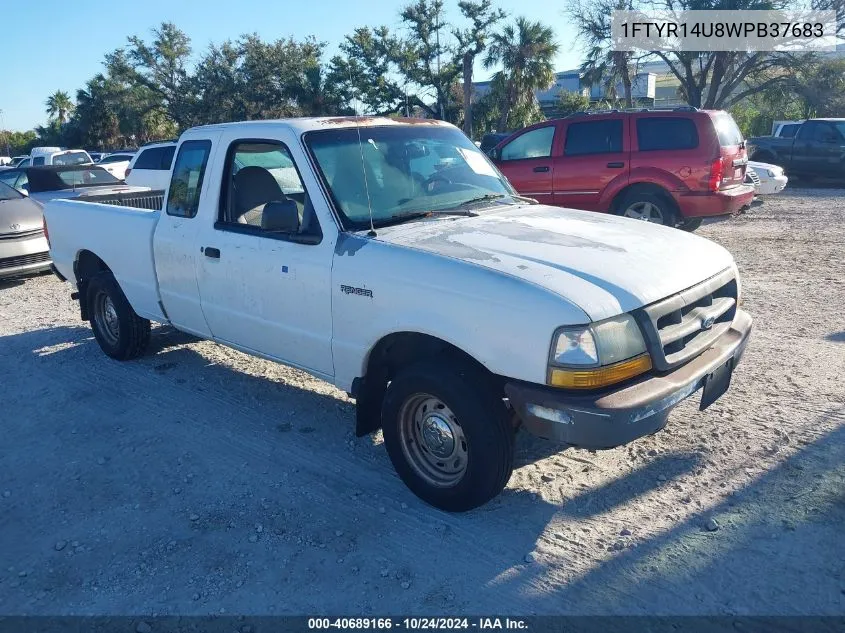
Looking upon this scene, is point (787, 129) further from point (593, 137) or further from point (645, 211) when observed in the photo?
point (645, 211)

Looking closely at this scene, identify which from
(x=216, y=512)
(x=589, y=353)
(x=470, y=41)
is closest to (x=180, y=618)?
(x=216, y=512)

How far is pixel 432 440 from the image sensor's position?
3582mm

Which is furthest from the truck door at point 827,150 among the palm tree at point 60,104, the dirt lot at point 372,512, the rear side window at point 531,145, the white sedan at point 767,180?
the palm tree at point 60,104

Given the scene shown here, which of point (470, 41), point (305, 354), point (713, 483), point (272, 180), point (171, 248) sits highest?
point (470, 41)

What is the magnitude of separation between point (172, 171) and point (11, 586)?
3.04 metres

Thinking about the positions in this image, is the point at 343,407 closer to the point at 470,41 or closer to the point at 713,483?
the point at 713,483

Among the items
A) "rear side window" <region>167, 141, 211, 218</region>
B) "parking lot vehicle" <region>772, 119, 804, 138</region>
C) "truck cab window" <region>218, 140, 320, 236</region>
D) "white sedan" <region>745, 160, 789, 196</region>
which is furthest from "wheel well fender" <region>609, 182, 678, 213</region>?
"parking lot vehicle" <region>772, 119, 804, 138</region>

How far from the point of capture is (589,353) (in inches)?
117

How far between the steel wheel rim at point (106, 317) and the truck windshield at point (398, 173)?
10.1 ft

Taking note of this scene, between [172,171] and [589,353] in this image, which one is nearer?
[589,353]

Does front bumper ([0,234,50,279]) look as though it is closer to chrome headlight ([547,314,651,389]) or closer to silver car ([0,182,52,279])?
silver car ([0,182,52,279])

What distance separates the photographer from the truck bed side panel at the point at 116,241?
5.39 m

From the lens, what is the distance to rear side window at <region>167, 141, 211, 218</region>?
487 centimetres

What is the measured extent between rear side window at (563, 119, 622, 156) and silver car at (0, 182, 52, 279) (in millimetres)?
7607
